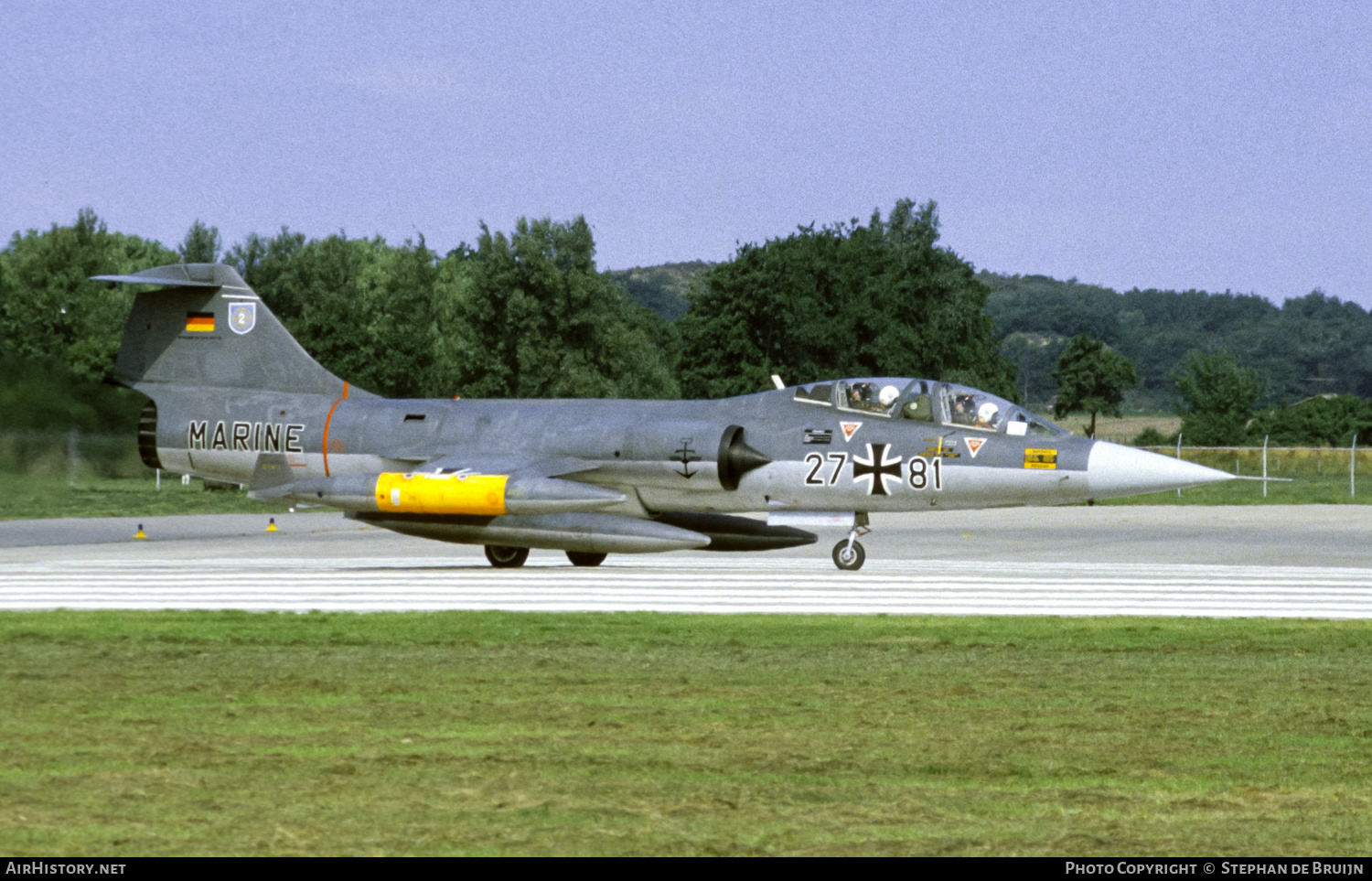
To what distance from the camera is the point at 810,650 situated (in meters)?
10.7

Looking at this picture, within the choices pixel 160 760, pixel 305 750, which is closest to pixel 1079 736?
pixel 305 750

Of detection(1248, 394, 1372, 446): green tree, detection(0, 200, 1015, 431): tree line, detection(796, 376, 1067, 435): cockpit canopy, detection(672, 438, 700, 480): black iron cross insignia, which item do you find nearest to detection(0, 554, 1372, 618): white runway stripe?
detection(672, 438, 700, 480): black iron cross insignia

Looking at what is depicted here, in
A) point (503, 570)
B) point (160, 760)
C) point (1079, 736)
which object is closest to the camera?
point (160, 760)

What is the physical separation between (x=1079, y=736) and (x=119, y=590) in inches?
425

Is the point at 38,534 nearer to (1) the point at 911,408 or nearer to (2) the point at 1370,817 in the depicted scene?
(1) the point at 911,408

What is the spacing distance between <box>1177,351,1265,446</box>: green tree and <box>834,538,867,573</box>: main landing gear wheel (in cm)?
7568

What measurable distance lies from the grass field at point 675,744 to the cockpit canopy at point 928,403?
7876mm

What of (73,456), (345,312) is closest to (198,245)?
(345,312)

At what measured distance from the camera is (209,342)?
22031 mm

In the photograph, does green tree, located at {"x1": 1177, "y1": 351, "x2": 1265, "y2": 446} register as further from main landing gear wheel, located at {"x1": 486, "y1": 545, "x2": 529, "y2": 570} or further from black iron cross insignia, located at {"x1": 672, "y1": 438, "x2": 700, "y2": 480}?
main landing gear wheel, located at {"x1": 486, "y1": 545, "x2": 529, "y2": 570}

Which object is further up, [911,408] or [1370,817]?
[911,408]

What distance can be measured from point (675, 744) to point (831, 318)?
63434 millimetres

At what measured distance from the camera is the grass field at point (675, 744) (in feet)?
17.1

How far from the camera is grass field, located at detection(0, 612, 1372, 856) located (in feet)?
17.1
